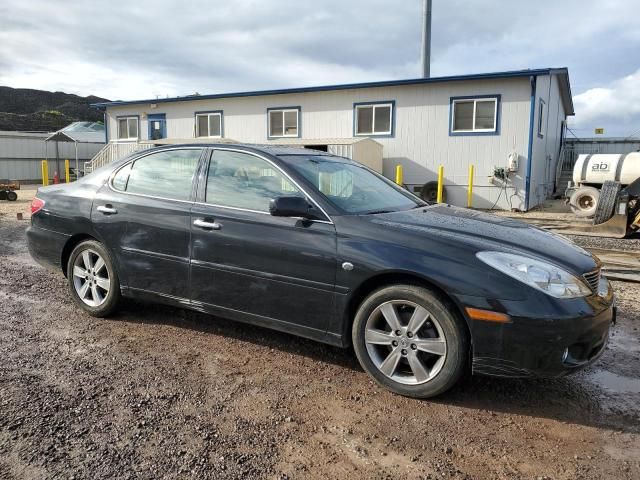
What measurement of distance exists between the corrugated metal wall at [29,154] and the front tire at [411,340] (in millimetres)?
28463

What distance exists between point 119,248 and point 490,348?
3104 millimetres

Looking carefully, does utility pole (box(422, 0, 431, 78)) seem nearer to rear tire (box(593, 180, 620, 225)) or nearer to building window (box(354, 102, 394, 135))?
building window (box(354, 102, 394, 135))

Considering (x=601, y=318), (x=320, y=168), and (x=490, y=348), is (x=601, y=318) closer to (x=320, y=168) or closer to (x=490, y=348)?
(x=490, y=348)

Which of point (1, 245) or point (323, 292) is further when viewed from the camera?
point (1, 245)

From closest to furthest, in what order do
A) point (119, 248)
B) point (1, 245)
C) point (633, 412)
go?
point (633, 412), point (119, 248), point (1, 245)

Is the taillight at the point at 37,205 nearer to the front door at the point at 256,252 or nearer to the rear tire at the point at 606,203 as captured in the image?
the front door at the point at 256,252

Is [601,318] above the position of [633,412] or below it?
above

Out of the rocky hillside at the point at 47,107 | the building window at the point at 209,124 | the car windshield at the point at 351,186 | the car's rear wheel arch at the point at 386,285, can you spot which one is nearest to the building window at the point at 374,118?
the building window at the point at 209,124

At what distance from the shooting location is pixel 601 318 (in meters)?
3.13

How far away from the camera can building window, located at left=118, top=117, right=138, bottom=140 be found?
23328 mm

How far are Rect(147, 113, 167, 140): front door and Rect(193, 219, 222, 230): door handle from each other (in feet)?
64.3

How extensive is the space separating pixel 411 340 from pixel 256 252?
4.12ft

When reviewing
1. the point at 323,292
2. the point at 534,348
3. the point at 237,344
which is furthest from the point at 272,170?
the point at 534,348

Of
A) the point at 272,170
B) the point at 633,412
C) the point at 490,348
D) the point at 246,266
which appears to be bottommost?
the point at 633,412
